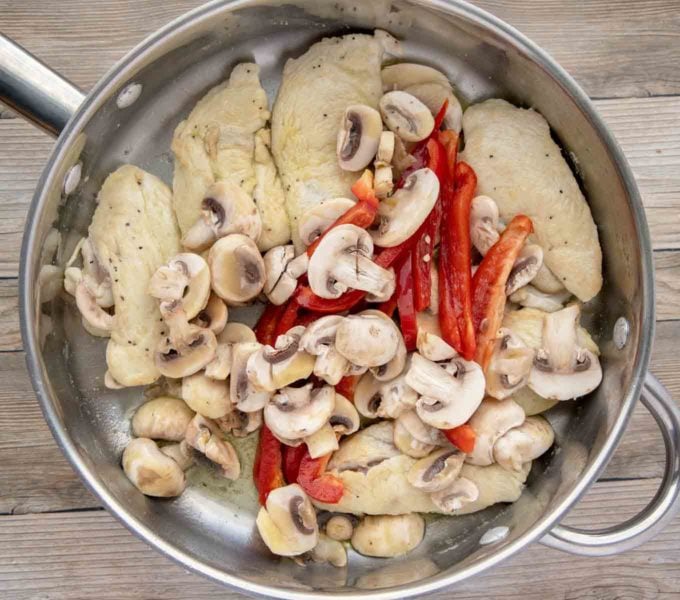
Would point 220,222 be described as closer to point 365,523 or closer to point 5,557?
point 365,523

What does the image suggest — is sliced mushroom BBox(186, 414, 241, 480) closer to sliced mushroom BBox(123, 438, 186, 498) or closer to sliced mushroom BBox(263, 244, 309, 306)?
sliced mushroom BBox(123, 438, 186, 498)

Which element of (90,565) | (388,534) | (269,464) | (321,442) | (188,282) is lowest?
(90,565)

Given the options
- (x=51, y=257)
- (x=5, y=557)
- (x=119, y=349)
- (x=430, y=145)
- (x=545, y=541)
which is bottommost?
(x=5, y=557)

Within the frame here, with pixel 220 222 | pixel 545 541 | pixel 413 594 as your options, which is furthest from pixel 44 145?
pixel 545 541

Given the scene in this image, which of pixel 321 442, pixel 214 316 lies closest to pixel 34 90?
pixel 214 316

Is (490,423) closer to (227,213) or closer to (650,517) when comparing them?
(650,517)

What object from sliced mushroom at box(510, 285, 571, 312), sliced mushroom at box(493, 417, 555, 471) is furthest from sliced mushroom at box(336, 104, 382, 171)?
sliced mushroom at box(493, 417, 555, 471)

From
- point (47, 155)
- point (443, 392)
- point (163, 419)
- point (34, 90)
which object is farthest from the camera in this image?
point (47, 155)
